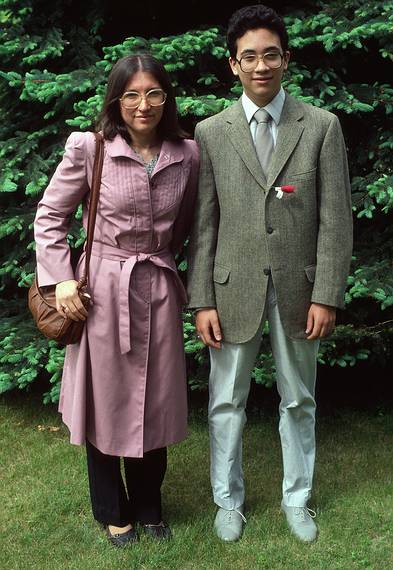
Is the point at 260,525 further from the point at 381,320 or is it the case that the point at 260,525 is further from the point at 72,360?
the point at 381,320

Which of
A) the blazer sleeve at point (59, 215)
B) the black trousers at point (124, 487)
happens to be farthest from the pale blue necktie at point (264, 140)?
the black trousers at point (124, 487)

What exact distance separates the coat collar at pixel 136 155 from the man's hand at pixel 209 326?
64 cm

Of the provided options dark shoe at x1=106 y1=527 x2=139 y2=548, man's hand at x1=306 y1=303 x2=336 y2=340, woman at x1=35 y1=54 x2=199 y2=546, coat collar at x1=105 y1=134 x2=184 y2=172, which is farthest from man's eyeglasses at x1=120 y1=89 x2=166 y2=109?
dark shoe at x1=106 y1=527 x2=139 y2=548

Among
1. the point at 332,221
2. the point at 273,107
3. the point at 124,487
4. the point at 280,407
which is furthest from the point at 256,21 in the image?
the point at 124,487

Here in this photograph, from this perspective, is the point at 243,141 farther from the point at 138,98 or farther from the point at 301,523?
the point at 301,523

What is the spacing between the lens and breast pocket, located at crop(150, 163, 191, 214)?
3025mm

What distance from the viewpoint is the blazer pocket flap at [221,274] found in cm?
317

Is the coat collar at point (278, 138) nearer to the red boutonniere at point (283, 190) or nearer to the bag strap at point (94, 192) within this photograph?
the red boutonniere at point (283, 190)

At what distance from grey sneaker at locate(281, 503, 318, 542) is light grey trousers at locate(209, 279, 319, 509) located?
35mm

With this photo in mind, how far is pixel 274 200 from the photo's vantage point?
3068 mm

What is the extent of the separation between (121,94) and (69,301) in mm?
804

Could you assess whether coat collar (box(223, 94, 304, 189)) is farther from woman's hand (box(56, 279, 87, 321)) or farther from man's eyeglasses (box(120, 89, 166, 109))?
woman's hand (box(56, 279, 87, 321))

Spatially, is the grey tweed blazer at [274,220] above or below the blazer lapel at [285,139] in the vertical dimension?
below

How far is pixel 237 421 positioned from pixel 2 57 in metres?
2.61
